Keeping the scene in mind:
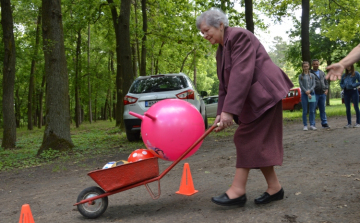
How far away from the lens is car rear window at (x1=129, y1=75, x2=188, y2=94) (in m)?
8.88

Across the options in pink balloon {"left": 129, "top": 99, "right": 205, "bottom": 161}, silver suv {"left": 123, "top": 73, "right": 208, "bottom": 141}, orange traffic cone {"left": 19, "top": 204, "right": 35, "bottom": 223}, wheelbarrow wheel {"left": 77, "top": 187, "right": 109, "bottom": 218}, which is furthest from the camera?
silver suv {"left": 123, "top": 73, "right": 208, "bottom": 141}

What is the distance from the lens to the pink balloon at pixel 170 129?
3.62 m

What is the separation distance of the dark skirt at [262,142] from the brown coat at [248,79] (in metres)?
0.11

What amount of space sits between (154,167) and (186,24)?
17139 mm

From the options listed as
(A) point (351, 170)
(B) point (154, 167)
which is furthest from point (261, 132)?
(A) point (351, 170)

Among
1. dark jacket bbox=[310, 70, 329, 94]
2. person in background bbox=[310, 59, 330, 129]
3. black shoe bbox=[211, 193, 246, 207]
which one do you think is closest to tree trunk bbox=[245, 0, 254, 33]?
person in background bbox=[310, 59, 330, 129]

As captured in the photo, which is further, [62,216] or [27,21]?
[27,21]

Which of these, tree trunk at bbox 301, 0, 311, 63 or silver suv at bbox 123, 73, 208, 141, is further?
tree trunk at bbox 301, 0, 311, 63

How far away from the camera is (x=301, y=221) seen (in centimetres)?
296

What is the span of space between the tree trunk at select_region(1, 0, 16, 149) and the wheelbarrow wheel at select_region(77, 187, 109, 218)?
954cm

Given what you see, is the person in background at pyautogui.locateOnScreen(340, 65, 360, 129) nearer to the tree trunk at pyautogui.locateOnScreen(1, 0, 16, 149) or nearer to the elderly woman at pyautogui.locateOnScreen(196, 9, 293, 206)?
the elderly woman at pyautogui.locateOnScreen(196, 9, 293, 206)

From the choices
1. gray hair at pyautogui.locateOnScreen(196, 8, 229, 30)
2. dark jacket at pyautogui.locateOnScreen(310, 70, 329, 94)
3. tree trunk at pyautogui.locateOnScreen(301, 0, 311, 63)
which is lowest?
dark jacket at pyautogui.locateOnScreen(310, 70, 329, 94)

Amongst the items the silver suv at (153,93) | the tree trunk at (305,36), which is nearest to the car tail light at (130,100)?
the silver suv at (153,93)

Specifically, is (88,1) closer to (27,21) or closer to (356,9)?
(27,21)
